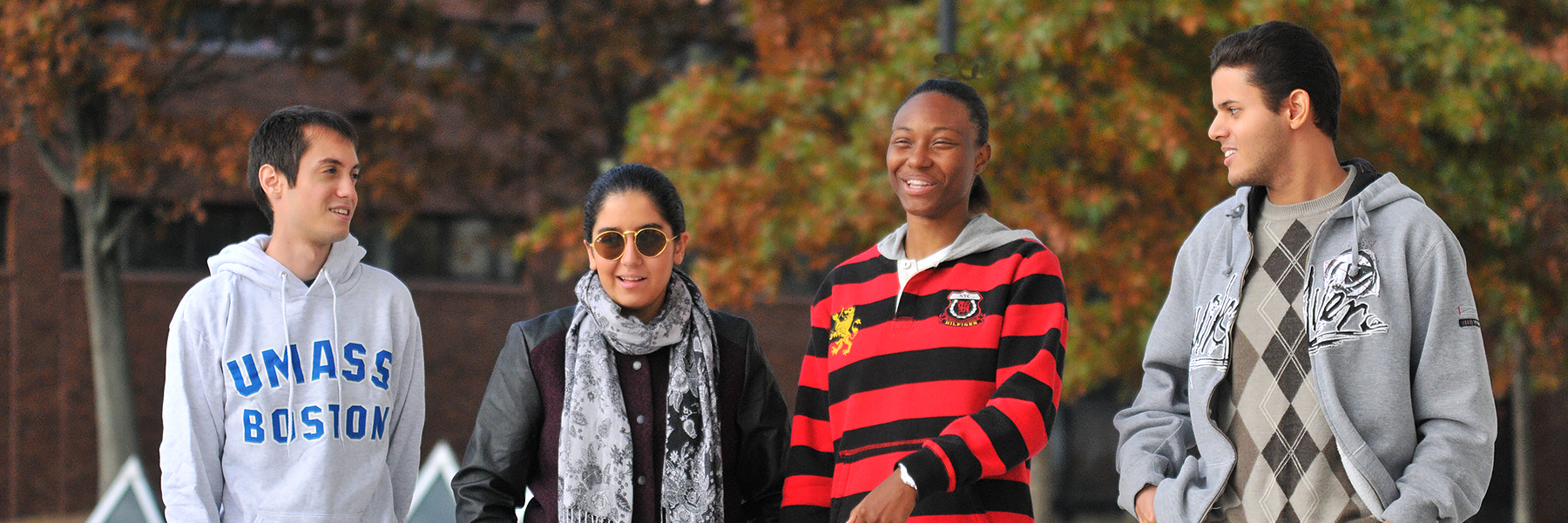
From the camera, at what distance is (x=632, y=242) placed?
9.71 feet

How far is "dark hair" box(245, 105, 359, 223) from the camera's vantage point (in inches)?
126

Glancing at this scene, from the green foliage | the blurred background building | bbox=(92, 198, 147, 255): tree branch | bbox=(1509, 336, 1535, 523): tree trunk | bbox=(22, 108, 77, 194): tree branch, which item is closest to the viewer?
the green foliage

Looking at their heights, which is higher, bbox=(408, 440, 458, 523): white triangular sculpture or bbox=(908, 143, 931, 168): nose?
bbox=(908, 143, 931, 168): nose

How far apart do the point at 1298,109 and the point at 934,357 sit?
864 millimetres

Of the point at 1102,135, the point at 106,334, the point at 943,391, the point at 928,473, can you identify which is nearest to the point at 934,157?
the point at 943,391

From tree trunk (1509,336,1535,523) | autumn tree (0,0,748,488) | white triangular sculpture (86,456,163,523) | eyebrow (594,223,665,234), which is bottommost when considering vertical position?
tree trunk (1509,336,1535,523)

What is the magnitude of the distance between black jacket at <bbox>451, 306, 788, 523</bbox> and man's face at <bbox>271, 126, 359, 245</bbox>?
535 millimetres

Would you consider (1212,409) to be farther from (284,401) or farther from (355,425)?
(284,401)

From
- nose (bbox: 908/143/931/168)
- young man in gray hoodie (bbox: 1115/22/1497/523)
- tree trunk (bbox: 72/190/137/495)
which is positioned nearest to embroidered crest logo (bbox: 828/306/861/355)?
nose (bbox: 908/143/931/168)

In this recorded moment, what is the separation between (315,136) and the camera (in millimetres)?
3203

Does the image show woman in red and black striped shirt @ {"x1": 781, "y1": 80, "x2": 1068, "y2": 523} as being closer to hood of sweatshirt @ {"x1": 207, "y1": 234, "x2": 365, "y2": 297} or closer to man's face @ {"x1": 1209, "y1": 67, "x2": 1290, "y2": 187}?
man's face @ {"x1": 1209, "y1": 67, "x2": 1290, "y2": 187}

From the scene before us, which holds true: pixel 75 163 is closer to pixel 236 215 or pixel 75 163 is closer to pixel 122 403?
pixel 122 403

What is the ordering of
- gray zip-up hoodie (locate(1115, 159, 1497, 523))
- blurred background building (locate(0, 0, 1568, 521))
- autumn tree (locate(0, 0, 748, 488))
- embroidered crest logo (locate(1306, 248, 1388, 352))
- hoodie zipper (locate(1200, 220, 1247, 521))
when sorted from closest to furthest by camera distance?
gray zip-up hoodie (locate(1115, 159, 1497, 523)) < embroidered crest logo (locate(1306, 248, 1388, 352)) < hoodie zipper (locate(1200, 220, 1247, 521)) < blurred background building (locate(0, 0, 1568, 521)) < autumn tree (locate(0, 0, 748, 488))

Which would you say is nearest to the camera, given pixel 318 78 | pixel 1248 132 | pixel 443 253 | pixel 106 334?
pixel 1248 132
